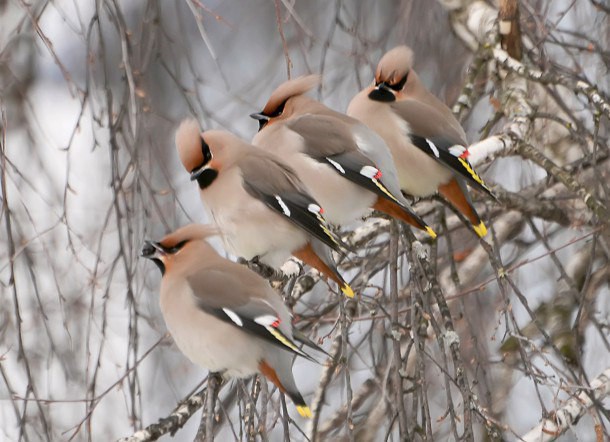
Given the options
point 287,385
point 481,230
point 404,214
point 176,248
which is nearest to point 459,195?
point 481,230

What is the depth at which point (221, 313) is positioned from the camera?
313 centimetres

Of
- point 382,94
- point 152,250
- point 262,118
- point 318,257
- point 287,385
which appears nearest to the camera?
point 287,385

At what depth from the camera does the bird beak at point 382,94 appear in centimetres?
410

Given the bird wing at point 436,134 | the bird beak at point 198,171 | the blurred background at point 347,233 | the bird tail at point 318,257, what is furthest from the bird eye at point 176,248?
the bird wing at point 436,134

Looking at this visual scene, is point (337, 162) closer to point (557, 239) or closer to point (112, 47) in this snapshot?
point (557, 239)

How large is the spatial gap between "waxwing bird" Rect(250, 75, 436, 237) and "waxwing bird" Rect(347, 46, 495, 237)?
198mm

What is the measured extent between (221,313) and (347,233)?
1137mm

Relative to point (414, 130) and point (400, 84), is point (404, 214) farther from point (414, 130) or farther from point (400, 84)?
point (400, 84)

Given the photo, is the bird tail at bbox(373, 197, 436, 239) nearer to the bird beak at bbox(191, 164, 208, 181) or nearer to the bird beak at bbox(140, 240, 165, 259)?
the bird beak at bbox(191, 164, 208, 181)

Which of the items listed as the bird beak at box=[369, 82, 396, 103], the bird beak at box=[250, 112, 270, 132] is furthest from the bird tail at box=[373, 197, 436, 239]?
the bird beak at box=[369, 82, 396, 103]

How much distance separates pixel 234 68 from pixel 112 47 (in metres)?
1.22

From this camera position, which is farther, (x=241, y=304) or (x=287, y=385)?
(x=241, y=304)

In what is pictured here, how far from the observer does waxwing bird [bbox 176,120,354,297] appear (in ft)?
11.2

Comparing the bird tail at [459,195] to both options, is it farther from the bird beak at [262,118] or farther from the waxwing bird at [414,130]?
the bird beak at [262,118]
